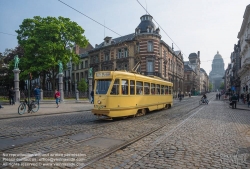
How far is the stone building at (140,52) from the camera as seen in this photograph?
136 feet

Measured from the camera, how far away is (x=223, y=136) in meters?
7.14

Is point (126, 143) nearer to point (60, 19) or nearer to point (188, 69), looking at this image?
point (60, 19)

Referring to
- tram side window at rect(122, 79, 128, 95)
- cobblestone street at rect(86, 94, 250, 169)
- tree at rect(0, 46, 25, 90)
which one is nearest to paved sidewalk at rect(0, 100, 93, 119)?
tram side window at rect(122, 79, 128, 95)

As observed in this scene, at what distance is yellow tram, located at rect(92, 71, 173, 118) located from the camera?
33.2ft

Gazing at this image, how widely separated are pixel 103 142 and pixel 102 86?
4.60m

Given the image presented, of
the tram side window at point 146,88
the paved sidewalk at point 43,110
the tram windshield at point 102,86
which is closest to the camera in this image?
the tram windshield at point 102,86

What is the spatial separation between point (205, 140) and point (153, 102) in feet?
26.6

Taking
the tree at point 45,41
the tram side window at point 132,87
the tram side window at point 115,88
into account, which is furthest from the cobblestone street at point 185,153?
the tree at point 45,41

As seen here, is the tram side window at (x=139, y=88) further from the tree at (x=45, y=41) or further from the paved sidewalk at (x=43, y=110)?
the tree at (x=45, y=41)

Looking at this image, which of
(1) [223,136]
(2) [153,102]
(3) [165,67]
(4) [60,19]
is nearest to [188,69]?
(3) [165,67]

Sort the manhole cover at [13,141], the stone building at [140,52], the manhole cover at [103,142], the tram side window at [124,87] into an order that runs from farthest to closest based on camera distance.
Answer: the stone building at [140,52] → the tram side window at [124,87] → the manhole cover at [103,142] → the manhole cover at [13,141]

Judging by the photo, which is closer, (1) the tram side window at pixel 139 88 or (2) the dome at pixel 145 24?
(1) the tram side window at pixel 139 88

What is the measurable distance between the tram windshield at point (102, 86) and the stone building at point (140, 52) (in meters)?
29.4

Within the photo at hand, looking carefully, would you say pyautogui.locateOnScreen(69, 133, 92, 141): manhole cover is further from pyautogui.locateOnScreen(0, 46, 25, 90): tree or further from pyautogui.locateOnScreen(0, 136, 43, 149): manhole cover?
pyautogui.locateOnScreen(0, 46, 25, 90): tree
